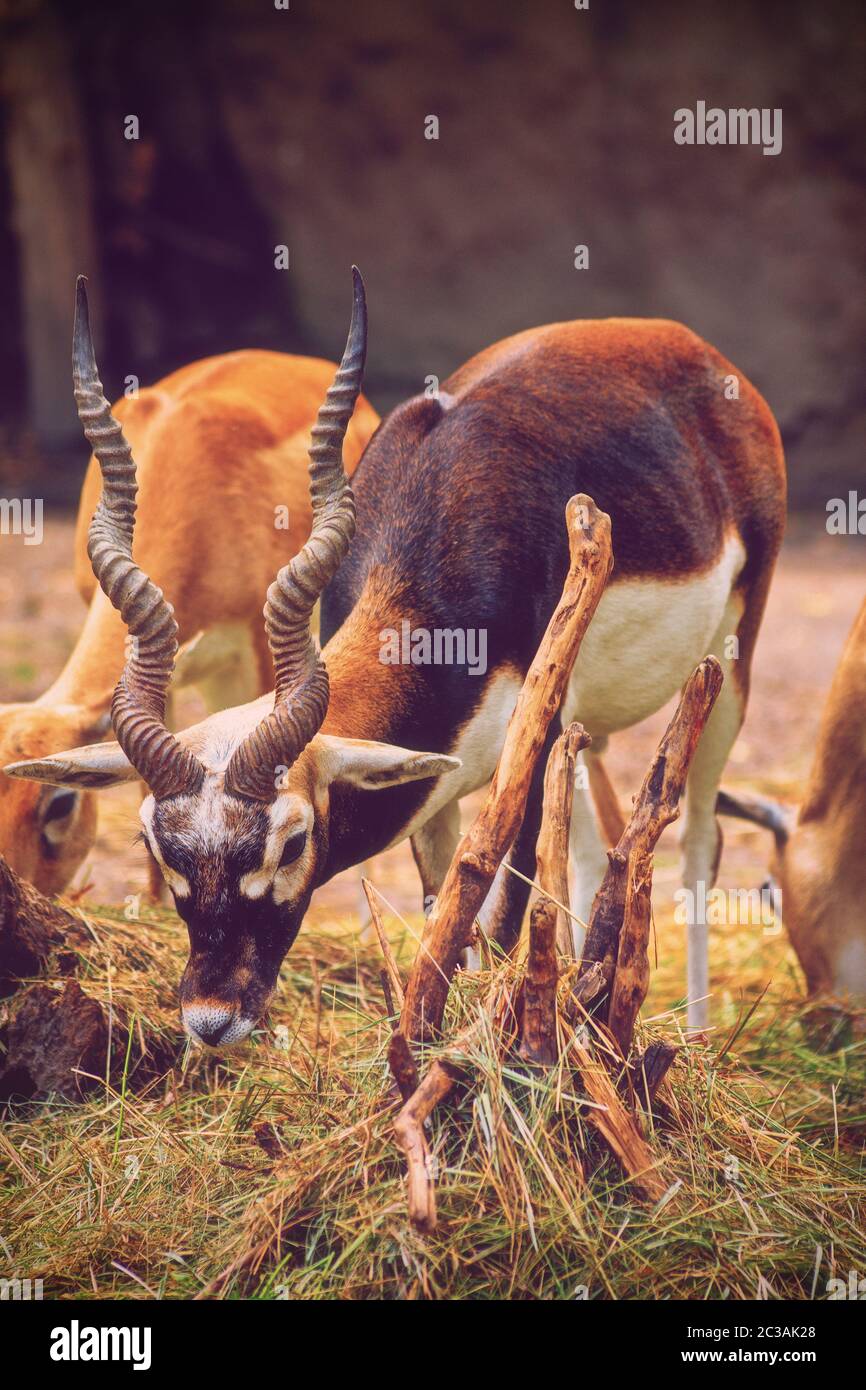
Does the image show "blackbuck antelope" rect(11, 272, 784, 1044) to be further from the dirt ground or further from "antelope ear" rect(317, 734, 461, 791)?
the dirt ground

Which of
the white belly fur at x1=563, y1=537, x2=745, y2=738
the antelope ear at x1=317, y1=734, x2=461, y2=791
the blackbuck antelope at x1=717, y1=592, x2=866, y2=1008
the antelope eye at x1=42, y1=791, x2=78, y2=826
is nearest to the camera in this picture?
the antelope ear at x1=317, y1=734, x2=461, y2=791

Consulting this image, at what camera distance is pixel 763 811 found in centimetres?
462

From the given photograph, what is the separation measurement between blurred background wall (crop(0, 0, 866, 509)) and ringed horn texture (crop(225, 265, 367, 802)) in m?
7.17

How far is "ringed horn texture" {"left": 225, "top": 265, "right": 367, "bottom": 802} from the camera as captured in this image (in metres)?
3.05

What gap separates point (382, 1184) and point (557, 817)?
78 centimetres

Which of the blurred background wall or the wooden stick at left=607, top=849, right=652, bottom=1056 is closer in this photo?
the wooden stick at left=607, top=849, right=652, bottom=1056

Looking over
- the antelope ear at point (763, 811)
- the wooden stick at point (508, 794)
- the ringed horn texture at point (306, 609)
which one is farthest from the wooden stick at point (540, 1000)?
the antelope ear at point (763, 811)

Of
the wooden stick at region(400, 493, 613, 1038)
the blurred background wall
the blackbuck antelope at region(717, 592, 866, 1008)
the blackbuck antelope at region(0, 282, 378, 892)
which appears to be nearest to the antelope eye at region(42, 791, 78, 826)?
the blackbuck antelope at region(0, 282, 378, 892)

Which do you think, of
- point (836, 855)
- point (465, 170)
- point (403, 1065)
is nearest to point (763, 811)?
point (836, 855)

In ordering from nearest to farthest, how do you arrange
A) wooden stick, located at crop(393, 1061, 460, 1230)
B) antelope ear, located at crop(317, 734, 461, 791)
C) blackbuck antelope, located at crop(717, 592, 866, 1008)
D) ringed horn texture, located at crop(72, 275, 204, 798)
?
wooden stick, located at crop(393, 1061, 460, 1230)
ringed horn texture, located at crop(72, 275, 204, 798)
antelope ear, located at crop(317, 734, 461, 791)
blackbuck antelope, located at crop(717, 592, 866, 1008)

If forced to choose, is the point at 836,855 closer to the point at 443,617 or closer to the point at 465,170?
the point at 443,617

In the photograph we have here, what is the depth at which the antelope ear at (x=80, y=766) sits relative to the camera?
3332mm
